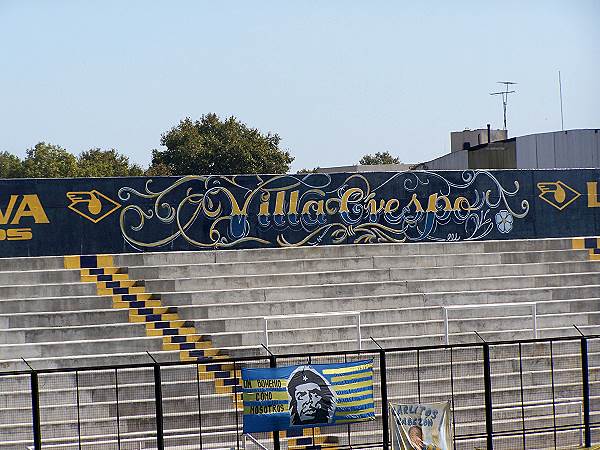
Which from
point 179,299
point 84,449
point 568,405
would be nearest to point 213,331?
point 179,299

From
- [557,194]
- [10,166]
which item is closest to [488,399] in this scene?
[557,194]

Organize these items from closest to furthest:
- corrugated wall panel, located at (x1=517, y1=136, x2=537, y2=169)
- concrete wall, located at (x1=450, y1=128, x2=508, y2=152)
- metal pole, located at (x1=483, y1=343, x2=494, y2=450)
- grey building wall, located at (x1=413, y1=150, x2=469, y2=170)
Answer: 1. metal pole, located at (x1=483, y1=343, x2=494, y2=450)
2. corrugated wall panel, located at (x1=517, y1=136, x2=537, y2=169)
3. grey building wall, located at (x1=413, y1=150, x2=469, y2=170)
4. concrete wall, located at (x1=450, y1=128, x2=508, y2=152)

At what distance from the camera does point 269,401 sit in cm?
2106

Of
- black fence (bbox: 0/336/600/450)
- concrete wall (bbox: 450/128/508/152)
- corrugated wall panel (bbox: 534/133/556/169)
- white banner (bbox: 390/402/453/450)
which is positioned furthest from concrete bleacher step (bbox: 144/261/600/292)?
concrete wall (bbox: 450/128/508/152)

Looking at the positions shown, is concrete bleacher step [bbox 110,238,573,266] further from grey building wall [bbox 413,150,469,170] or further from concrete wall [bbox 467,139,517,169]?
grey building wall [bbox 413,150,469,170]

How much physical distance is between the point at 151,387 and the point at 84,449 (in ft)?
7.20

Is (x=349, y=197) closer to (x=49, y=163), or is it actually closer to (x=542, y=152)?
(x=542, y=152)

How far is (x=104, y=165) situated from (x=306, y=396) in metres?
63.3

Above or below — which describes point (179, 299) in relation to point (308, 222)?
below

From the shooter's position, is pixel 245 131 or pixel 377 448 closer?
pixel 377 448

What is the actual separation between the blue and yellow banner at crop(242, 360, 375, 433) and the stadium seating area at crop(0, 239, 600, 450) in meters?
1.44

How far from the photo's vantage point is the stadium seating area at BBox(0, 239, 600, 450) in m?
23.3

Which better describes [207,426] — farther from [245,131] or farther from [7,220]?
[245,131]

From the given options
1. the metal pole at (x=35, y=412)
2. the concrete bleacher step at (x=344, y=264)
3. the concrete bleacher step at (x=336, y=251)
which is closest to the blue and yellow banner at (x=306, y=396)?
the metal pole at (x=35, y=412)
